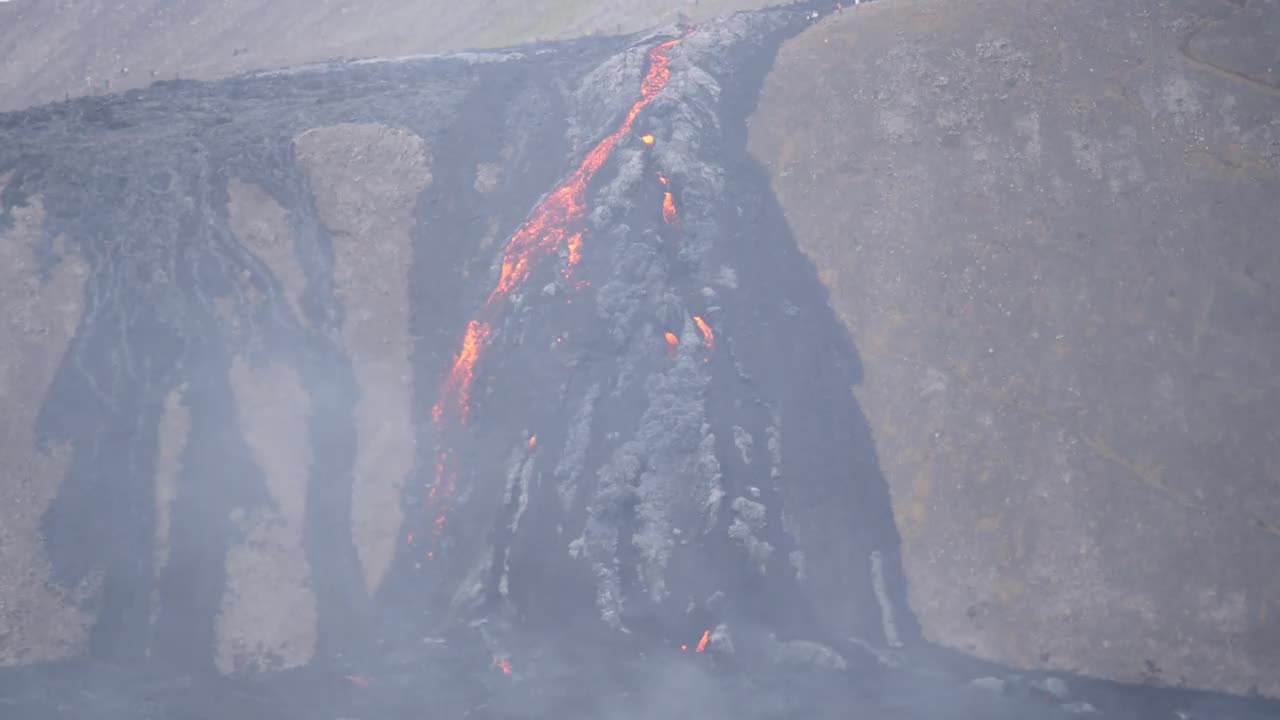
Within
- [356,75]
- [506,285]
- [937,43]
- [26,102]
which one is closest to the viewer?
[506,285]

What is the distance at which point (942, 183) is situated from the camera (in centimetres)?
4294

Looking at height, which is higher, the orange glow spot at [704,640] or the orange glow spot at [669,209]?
the orange glow spot at [669,209]

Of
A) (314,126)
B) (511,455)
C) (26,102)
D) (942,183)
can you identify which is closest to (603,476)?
(511,455)

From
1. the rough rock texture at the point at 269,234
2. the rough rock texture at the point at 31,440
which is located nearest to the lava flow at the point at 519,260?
the rough rock texture at the point at 269,234

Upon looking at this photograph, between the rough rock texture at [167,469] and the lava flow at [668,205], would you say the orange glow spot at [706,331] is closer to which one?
the lava flow at [668,205]

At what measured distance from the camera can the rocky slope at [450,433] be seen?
34.1 meters

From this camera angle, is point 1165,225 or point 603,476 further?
point 1165,225

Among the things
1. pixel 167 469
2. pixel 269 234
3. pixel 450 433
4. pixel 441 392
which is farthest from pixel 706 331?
pixel 167 469

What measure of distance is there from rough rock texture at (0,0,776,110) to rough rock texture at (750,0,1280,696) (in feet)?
46.5

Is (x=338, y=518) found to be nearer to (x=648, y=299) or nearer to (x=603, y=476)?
(x=603, y=476)

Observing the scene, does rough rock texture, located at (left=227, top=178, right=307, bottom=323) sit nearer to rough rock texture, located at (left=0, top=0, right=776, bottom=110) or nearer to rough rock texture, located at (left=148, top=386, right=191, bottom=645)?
rough rock texture, located at (left=148, top=386, right=191, bottom=645)

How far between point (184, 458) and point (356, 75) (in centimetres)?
2433

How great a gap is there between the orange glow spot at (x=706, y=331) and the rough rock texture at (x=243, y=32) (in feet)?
74.8

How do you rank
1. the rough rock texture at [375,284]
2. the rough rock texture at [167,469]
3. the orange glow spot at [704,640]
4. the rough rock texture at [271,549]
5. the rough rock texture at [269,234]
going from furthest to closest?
1. the rough rock texture at [269,234]
2. the rough rock texture at [375,284]
3. the rough rock texture at [167,469]
4. the rough rock texture at [271,549]
5. the orange glow spot at [704,640]
